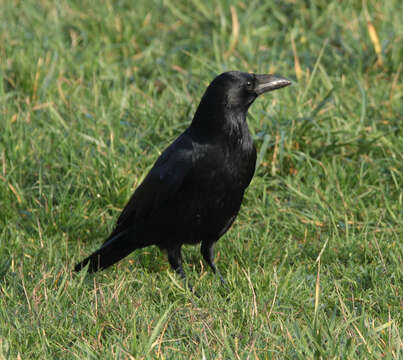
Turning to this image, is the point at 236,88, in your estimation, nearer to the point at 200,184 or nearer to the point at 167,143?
the point at 200,184

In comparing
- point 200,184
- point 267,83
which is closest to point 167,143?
point 267,83

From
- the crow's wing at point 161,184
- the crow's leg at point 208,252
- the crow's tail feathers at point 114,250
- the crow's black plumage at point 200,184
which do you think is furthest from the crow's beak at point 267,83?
the crow's tail feathers at point 114,250

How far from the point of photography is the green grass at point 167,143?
3174 mm

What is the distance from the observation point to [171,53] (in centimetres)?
635

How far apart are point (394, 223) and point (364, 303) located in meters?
1.06

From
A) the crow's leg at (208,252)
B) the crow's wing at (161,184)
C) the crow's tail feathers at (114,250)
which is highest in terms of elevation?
the crow's wing at (161,184)

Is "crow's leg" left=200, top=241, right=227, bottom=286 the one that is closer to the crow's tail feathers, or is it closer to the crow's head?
the crow's tail feathers

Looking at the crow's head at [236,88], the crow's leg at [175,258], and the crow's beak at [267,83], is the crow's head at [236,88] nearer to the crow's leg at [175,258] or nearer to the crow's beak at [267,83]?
the crow's beak at [267,83]

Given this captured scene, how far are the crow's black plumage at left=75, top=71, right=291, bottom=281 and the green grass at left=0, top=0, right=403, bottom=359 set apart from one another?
18 centimetres

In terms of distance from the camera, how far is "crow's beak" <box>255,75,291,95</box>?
4.06m

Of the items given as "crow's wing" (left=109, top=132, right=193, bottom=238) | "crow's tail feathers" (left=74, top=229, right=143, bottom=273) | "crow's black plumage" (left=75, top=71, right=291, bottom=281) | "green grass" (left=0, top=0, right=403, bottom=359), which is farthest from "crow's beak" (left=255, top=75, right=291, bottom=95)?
"crow's tail feathers" (left=74, top=229, right=143, bottom=273)

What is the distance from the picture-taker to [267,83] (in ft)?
13.4

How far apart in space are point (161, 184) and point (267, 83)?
78 cm

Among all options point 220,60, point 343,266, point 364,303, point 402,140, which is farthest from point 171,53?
point 364,303
